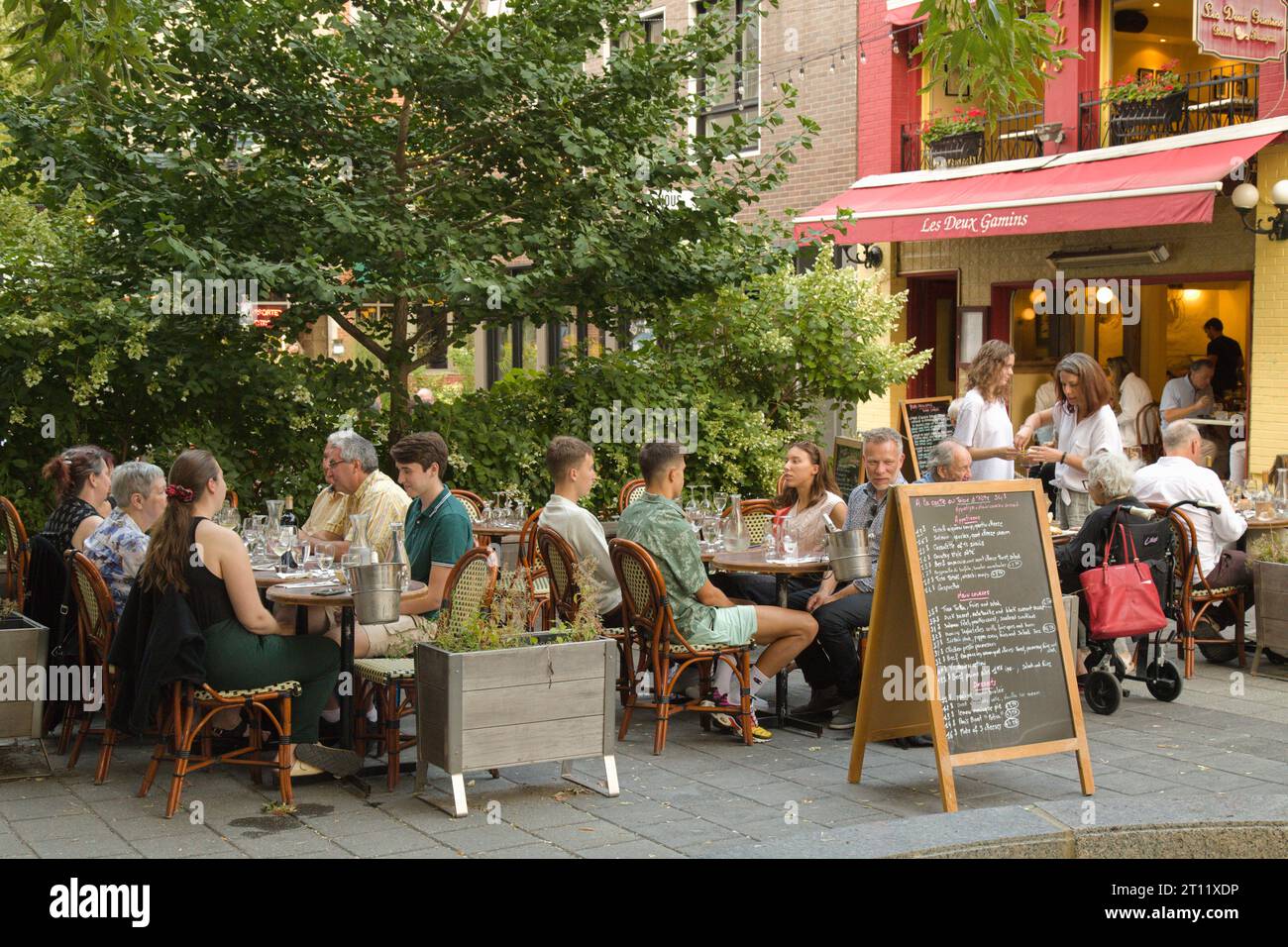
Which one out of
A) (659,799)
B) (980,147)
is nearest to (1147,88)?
(980,147)

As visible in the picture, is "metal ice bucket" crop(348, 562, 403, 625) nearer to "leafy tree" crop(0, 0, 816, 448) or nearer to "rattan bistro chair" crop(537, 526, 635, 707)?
"rattan bistro chair" crop(537, 526, 635, 707)

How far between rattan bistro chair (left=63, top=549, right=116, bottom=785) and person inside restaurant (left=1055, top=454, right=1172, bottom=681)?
4.94 meters

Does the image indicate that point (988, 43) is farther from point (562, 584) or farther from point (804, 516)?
point (562, 584)

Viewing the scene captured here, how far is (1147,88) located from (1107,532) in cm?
954

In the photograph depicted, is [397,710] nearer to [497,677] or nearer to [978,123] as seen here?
[497,677]

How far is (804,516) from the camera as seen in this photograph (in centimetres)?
855

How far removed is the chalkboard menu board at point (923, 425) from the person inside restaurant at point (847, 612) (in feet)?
13.6

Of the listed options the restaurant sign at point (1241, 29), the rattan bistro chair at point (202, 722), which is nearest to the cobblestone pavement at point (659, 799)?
the rattan bistro chair at point (202, 722)

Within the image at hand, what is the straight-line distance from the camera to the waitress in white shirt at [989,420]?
1026cm

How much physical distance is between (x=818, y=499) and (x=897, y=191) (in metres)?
10.8

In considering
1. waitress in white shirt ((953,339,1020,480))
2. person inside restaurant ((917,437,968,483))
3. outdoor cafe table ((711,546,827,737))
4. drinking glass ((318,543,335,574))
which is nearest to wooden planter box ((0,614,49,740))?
drinking glass ((318,543,335,574))

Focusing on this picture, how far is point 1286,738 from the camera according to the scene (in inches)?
297

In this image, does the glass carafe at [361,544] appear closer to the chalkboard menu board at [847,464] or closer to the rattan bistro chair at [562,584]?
the rattan bistro chair at [562,584]

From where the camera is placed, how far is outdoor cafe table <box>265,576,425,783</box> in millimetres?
6570
